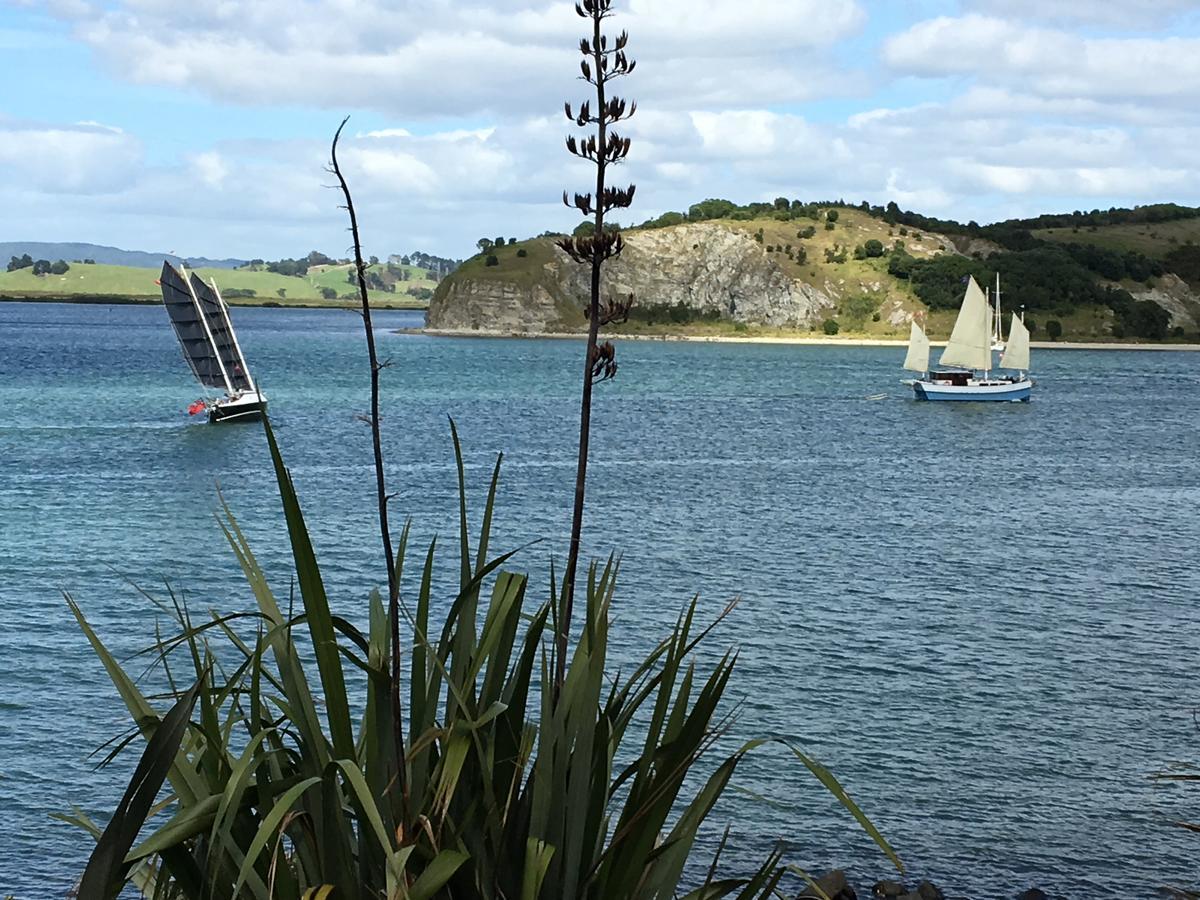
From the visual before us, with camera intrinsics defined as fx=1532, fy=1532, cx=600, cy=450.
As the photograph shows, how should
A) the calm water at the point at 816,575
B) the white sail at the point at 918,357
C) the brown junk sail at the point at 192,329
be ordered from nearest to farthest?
the calm water at the point at 816,575
the brown junk sail at the point at 192,329
the white sail at the point at 918,357

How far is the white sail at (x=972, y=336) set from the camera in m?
89.3

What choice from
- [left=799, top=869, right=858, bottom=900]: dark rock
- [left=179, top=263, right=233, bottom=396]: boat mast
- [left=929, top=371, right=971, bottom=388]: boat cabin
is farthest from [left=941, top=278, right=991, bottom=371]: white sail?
[left=799, top=869, right=858, bottom=900]: dark rock

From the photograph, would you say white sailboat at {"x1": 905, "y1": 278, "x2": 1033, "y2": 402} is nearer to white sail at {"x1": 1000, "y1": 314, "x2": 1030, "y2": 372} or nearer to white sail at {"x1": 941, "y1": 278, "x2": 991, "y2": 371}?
white sail at {"x1": 941, "y1": 278, "x2": 991, "y2": 371}

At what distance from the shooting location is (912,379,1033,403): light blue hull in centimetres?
9125

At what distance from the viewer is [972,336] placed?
9194 centimetres

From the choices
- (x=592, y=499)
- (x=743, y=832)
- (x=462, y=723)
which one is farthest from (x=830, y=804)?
(x=592, y=499)

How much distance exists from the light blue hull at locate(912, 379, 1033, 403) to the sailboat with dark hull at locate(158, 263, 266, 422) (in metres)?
43.0

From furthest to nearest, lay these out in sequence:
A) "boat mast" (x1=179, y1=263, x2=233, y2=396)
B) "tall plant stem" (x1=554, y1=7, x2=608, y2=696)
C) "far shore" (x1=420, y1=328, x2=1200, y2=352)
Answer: "far shore" (x1=420, y1=328, x2=1200, y2=352)
"boat mast" (x1=179, y1=263, x2=233, y2=396)
"tall plant stem" (x1=554, y1=7, x2=608, y2=696)

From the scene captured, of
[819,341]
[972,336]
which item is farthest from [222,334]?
[819,341]

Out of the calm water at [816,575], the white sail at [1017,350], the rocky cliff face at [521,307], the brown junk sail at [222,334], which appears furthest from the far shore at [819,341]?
the brown junk sail at [222,334]

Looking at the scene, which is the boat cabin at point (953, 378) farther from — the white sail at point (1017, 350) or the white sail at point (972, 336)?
the white sail at point (1017, 350)

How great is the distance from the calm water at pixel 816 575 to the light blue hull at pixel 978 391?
7.88 meters

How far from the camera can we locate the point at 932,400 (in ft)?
307

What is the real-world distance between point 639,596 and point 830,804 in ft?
36.3
